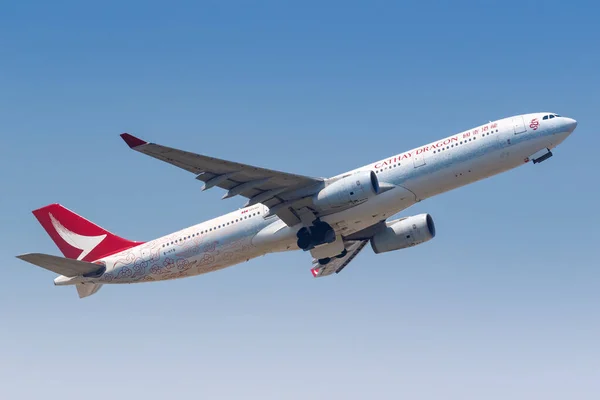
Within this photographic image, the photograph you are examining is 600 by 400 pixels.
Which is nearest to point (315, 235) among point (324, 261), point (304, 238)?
point (304, 238)

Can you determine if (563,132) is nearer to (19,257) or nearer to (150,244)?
(150,244)

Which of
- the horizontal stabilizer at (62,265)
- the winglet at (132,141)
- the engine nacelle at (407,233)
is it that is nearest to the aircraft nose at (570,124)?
the engine nacelle at (407,233)

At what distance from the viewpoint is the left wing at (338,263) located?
177 ft

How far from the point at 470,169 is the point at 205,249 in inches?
608

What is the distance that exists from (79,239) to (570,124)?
29919 millimetres

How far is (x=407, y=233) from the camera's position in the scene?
51.7m

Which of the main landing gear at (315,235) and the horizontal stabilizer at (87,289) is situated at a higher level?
the main landing gear at (315,235)

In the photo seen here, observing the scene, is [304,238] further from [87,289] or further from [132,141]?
[87,289]

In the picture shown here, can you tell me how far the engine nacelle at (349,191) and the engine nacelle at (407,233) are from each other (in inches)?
274

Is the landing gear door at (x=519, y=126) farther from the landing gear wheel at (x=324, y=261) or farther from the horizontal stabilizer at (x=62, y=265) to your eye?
the horizontal stabilizer at (x=62, y=265)

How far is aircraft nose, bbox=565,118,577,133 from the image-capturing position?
4516 cm

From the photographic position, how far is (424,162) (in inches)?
1784

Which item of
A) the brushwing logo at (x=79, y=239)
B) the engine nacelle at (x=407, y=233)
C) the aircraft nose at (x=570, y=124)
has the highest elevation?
the aircraft nose at (x=570, y=124)

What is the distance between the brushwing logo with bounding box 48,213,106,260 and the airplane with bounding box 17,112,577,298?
14 cm
